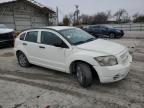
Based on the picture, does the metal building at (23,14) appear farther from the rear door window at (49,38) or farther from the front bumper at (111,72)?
the front bumper at (111,72)

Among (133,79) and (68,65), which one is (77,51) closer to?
(68,65)

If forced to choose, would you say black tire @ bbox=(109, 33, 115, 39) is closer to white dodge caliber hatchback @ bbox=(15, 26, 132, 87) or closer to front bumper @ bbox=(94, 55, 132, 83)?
white dodge caliber hatchback @ bbox=(15, 26, 132, 87)

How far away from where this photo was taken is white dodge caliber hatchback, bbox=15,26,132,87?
13.4ft

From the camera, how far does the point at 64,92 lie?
426 centimetres

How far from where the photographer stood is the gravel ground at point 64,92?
371 centimetres

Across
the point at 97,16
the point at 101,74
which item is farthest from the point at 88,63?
the point at 97,16

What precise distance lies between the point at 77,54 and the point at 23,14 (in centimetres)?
2021

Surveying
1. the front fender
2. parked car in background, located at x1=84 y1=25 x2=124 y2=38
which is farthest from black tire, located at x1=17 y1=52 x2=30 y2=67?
parked car in background, located at x1=84 y1=25 x2=124 y2=38

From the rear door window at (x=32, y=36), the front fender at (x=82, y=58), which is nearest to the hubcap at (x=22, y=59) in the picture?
the rear door window at (x=32, y=36)

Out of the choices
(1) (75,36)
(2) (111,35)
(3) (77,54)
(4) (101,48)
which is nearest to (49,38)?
(1) (75,36)

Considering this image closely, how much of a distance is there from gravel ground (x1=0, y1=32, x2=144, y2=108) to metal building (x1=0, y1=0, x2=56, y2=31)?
16.6 metres

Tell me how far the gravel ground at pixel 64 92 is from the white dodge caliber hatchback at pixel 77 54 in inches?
12.5

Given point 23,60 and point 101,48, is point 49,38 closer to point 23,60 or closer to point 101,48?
point 101,48

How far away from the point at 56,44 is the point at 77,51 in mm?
807
